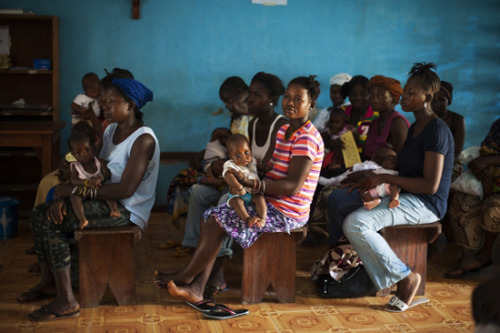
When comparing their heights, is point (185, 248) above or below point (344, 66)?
below

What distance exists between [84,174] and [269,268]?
1.32m

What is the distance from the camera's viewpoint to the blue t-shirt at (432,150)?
3479mm

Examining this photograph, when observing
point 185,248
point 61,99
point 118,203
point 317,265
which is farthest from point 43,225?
point 61,99

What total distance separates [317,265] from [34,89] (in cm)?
356

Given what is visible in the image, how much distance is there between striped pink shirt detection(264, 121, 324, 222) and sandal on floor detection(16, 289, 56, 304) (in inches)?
61.8

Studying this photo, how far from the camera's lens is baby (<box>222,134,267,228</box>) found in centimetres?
326

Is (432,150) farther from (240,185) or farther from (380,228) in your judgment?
(240,185)

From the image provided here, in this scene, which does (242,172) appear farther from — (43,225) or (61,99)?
(61,99)

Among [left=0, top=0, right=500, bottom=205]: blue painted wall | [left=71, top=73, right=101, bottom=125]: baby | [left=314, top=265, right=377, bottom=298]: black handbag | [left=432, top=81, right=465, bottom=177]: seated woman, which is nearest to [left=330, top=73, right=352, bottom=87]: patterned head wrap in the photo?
[left=0, top=0, right=500, bottom=205]: blue painted wall

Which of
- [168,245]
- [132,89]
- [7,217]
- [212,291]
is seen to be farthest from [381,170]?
[7,217]

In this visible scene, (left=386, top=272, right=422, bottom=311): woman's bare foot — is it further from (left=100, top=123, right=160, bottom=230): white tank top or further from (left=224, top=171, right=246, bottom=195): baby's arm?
(left=100, top=123, right=160, bottom=230): white tank top

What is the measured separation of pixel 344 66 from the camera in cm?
614

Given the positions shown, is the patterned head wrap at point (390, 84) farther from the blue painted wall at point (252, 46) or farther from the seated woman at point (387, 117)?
the blue painted wall at point (252, 46)

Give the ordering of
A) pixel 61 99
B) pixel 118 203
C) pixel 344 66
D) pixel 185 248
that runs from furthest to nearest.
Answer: pixel 344 66, pixel 61 99, pixel 185 248, pixel 118 203
